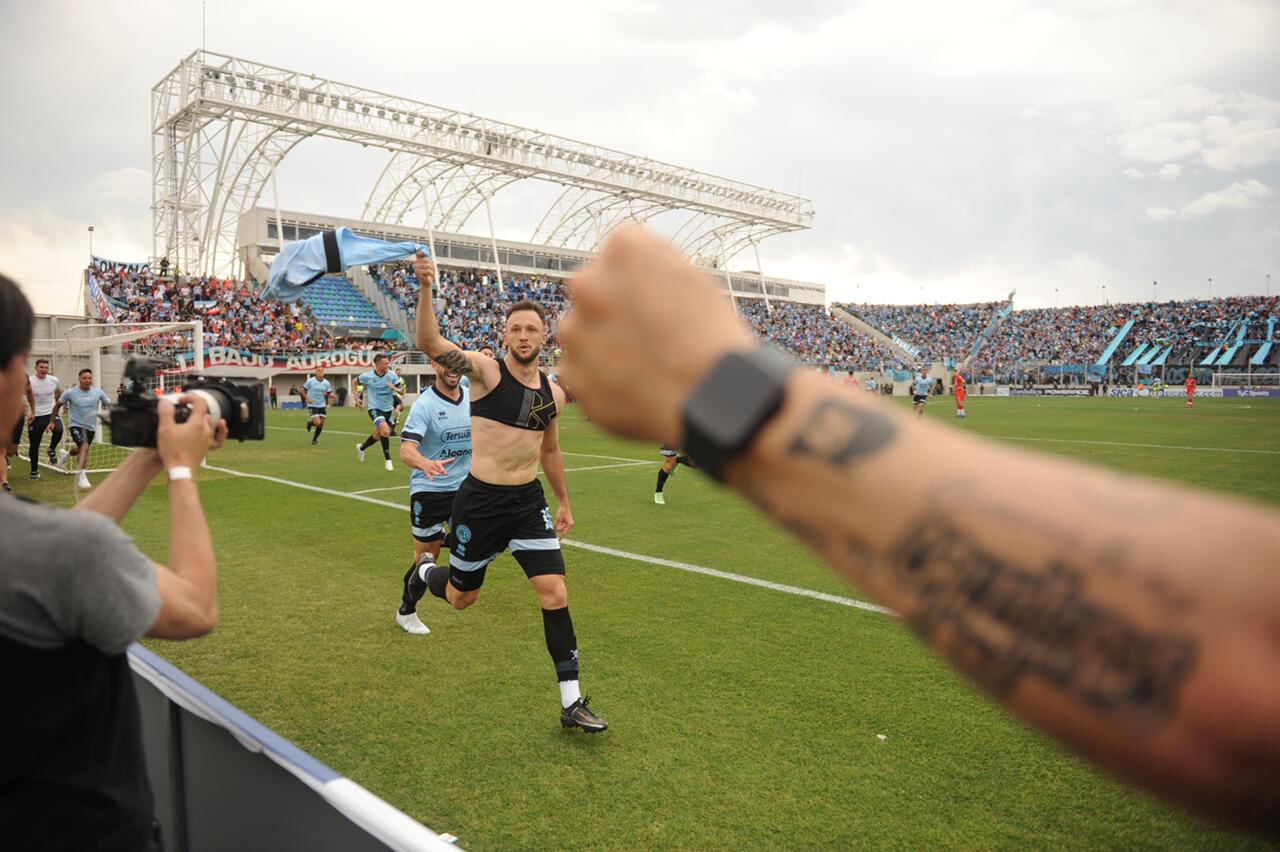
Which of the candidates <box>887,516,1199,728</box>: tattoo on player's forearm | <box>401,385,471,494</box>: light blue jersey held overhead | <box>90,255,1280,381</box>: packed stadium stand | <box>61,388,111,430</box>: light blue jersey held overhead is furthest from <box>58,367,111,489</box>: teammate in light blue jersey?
<box>90,255,1280,381</box>: packed stadium stand

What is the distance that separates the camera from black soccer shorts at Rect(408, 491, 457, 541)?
21.3 feet

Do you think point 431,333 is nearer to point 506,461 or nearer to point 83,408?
point 506,461

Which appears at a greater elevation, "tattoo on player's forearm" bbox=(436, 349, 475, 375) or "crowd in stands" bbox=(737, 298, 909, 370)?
"crowd in stands" bbox=(737, 298, 909, 370)

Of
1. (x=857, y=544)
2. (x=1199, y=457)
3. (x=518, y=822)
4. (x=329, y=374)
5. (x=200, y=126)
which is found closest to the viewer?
(x=857, y=544)

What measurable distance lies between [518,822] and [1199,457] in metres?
17.5

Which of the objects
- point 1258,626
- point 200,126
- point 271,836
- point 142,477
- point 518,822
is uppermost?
point 200,126

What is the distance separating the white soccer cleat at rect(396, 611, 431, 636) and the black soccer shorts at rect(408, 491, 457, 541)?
72 centimetres

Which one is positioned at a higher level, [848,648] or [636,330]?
[636,330]

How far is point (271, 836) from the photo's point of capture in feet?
7.50

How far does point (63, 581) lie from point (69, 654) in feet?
0.59

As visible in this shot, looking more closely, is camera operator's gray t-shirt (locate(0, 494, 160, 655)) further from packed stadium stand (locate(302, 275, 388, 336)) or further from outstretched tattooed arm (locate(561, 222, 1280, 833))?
packed stadium stand (locate(302, 275, 388, 336))

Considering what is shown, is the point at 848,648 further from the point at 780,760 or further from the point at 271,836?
the point at 271,836

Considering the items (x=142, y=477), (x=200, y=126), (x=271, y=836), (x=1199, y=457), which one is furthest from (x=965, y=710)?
(x=200, y=126)

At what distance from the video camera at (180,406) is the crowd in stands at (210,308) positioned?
124ft
